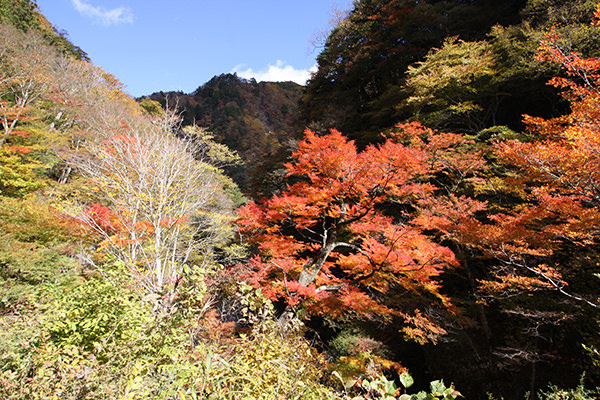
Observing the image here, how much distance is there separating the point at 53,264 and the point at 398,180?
834cm

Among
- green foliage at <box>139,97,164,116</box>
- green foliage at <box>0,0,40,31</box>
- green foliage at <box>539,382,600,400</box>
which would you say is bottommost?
green foliage at <box>539,382,600,400</box>

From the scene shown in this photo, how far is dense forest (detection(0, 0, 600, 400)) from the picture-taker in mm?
2072

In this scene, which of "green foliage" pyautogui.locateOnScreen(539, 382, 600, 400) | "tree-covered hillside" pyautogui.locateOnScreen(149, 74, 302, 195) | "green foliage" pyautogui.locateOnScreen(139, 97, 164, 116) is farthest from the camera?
"tree-covered hillside" pyautogui.locateOnScreen(149, 74, 302, 195)

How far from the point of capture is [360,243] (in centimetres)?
891

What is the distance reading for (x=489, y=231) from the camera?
17.9 ft

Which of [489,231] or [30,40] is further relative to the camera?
[30,40]

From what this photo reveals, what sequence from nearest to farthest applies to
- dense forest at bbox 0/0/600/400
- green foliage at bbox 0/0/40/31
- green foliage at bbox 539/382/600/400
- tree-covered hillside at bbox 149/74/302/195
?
dense forest at bbox 0/0/600/400
green foliage at bbox 539/382/600/400
green foliage at bbox 0/0/40/31
tree-covered hillside at bbox 149/74/302/195

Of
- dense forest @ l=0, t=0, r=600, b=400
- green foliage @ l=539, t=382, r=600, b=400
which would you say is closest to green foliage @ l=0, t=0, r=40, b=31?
dense forest @ l=0, t=0, r=600, b=400

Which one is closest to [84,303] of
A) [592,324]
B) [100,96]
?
[592,324]

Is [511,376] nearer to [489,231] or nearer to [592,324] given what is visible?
[592,324]

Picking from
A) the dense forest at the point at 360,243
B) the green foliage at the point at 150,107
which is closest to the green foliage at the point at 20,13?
the dense forest at the point at 360,243

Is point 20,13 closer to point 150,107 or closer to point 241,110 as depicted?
point 150,107

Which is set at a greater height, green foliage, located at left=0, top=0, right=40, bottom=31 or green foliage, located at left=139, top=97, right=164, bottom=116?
green foliage, located at left=0, top=0, right=40, bottom=31

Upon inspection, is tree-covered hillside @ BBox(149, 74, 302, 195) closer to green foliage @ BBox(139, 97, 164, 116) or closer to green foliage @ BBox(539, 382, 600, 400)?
green foliage @ BBox(139, 97, 164, 116)
